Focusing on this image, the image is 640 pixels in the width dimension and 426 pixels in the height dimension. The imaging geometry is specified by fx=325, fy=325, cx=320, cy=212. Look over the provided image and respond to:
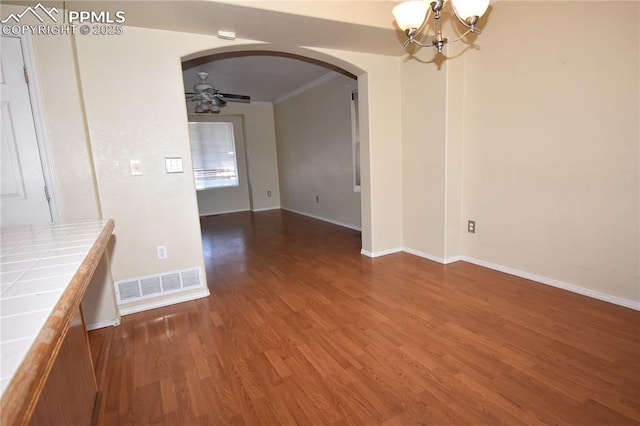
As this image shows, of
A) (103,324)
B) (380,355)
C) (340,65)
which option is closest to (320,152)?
(340,65)

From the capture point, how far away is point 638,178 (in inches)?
86.0

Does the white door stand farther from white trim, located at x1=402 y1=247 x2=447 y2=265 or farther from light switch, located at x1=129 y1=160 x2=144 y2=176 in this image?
white trim, located at x1=402 y1=247 x2=447 y2=265

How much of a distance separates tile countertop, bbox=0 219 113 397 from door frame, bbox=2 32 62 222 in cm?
60

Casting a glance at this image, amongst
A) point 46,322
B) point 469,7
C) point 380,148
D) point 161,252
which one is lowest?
point 161,252

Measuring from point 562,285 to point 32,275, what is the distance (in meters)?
3.38

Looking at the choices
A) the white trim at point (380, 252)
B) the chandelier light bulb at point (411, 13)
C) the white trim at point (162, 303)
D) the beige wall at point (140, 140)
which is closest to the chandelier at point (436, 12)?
the chandelier light bulb at point (411, 13)

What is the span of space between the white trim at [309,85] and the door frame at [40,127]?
387 centimetres

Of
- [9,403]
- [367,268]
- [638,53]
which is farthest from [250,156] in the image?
[9,403]

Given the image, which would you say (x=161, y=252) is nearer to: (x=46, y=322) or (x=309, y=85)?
(x=46, y=322)

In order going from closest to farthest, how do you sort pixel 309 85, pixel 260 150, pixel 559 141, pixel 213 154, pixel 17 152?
pixel 17 152
pixel 559 141
pixel 309 85
pixel 213 154
pixel 260 150

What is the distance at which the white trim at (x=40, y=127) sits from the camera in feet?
6.89

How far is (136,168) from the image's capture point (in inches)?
99.5

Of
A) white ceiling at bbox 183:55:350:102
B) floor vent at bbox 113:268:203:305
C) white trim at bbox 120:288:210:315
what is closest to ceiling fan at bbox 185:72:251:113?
white ceiling at bbox 183:55:350:102

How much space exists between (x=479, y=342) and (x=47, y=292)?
213cm
